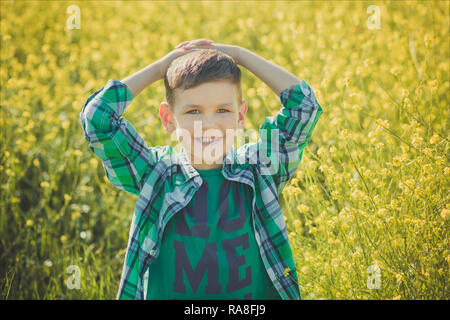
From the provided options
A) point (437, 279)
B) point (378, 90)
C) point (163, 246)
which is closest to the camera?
point (163, 246)

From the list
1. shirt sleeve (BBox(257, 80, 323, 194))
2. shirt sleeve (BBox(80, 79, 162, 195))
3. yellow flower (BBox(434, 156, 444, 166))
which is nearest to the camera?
shirt sleeve (BBox(80, 79, 162, 195))

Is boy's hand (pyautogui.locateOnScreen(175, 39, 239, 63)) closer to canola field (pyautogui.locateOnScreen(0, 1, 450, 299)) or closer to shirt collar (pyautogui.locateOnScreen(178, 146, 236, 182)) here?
shirt collar (pyautogui.locateOnScreen(178, 146, 236, 182))

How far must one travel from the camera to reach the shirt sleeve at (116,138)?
1524 millimetres

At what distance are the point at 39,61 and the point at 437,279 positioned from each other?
371 centimetres

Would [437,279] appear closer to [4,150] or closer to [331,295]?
[331,295]

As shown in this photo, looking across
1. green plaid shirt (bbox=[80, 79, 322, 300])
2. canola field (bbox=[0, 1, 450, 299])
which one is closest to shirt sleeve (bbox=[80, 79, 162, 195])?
green plaid shirt (bbox=[80, 79, 322, 300])

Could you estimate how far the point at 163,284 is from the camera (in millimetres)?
1595

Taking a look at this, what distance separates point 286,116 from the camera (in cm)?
163

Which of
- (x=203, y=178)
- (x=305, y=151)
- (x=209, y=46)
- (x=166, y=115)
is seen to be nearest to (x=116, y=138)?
(x=166, y=115)

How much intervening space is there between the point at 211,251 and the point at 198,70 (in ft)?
2.02

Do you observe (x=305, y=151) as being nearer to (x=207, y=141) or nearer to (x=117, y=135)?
(x=207, y=141)

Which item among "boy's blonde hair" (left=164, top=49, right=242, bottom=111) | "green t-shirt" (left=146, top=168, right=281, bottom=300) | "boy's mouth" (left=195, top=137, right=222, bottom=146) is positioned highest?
"boy's blonde hair" (left=164, top=49, right=242, bottom=111)

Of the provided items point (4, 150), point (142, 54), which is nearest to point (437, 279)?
point (4, 150)

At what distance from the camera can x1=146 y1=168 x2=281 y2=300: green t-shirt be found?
61.0 inches
